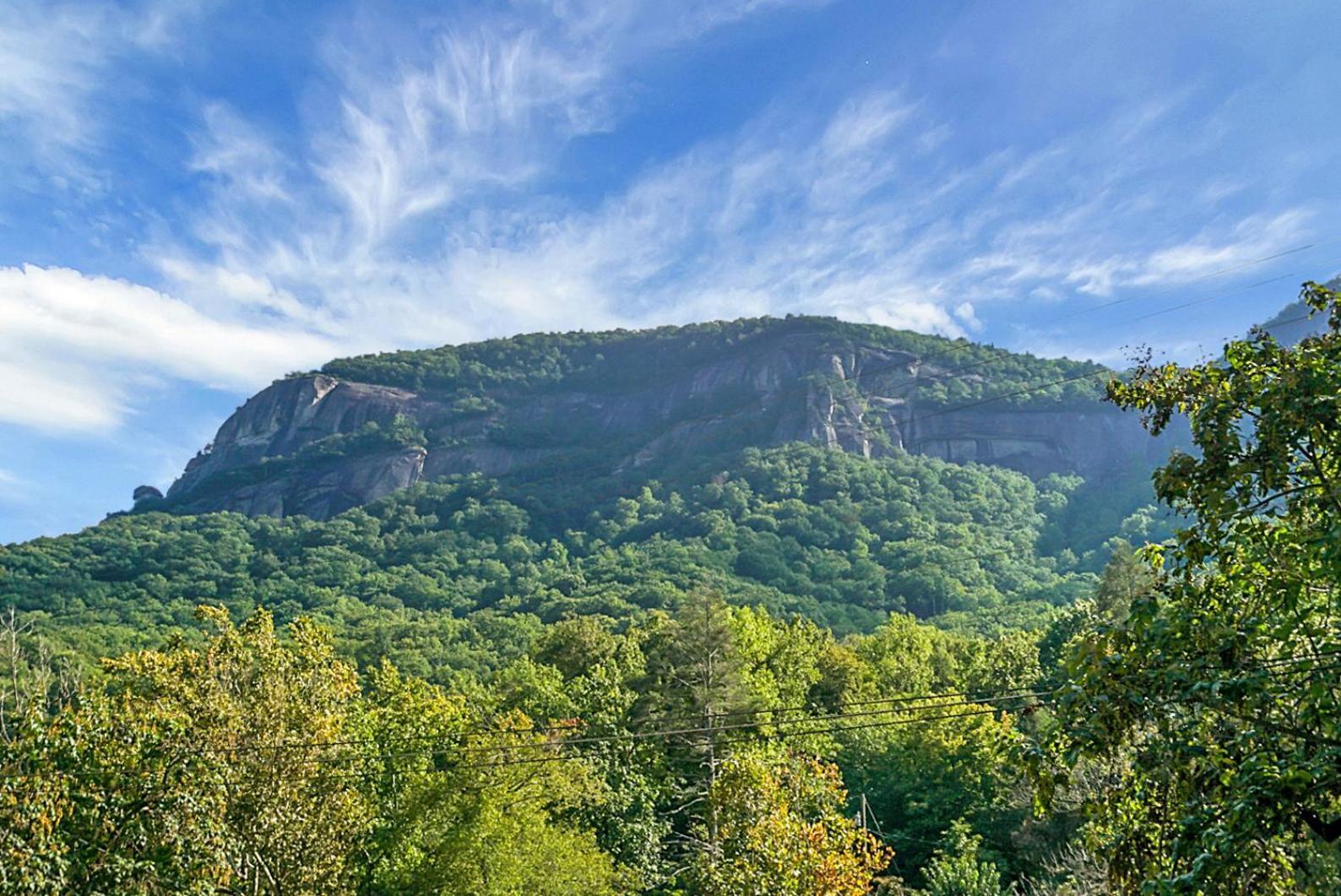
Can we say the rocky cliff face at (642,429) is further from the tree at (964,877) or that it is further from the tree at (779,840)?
the tree at (779,840)

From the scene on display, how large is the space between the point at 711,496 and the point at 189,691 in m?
114

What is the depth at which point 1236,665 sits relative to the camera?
4.76m

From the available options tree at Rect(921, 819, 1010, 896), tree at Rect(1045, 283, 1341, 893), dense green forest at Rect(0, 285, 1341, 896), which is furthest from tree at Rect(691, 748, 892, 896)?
tree at Rect(1045, 283, 1341, 893)

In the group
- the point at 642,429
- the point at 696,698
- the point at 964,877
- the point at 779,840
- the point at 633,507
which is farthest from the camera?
the point at 642,429

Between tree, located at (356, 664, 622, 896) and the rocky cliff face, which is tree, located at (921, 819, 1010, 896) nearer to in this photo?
tree, located at (356, 664, 622, 896)

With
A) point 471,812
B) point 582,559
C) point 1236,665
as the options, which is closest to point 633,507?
point 582,559

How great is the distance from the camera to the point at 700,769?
106 ft

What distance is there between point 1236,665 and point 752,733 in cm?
2852

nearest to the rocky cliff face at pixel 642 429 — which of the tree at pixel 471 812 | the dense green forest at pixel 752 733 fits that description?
the dense green forest at pixel 752 733

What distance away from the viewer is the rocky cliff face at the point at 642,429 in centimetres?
15375

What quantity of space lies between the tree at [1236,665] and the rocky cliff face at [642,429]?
14293cm

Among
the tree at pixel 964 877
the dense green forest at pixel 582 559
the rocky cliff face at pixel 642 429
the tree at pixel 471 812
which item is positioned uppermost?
the rocky cliff face at pixel 642 429

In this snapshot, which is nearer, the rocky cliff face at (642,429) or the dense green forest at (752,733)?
the dense green forest at (752,733)

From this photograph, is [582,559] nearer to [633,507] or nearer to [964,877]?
[633,507]
